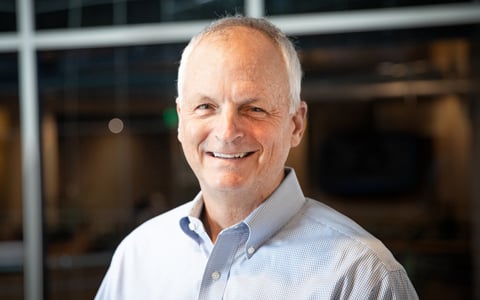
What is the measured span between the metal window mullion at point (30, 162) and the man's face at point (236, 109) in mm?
3075

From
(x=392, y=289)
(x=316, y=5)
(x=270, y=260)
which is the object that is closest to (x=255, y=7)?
(x=316, y=5)

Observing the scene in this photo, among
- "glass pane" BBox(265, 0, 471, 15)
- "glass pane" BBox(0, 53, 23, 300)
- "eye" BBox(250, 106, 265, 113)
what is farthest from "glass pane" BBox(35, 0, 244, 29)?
"eye" BBox(250, 106, 265, 113)

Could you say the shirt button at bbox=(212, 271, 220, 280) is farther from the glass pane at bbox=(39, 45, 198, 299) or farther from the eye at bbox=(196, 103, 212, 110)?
the glass pane at bbox=(39, 45, 198, 299)

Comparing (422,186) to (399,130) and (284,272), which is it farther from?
(284,272)

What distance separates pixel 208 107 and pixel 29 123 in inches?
124

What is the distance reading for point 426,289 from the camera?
158 inches

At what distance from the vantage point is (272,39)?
1.13m

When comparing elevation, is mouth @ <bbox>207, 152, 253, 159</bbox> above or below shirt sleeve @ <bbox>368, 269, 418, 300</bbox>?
above

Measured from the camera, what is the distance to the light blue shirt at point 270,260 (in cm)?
107

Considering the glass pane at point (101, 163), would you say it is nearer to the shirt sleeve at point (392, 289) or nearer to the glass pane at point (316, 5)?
the glass pane at point (316, 5)

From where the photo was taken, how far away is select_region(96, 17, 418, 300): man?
1.09 metres

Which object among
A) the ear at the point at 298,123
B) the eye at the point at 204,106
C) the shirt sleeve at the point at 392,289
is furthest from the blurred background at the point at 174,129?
the shirt sleeve at the point at 392,289

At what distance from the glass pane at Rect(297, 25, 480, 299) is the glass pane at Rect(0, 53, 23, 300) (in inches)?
86.5

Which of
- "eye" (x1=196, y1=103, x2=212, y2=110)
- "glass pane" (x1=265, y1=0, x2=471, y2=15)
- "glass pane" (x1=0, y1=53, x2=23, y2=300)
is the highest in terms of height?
"glass pane" (x1=265, y1=0, x2=471, y2=15)
